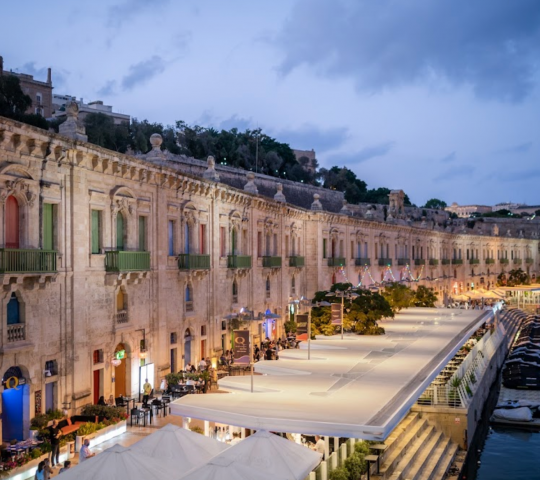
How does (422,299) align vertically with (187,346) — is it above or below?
above

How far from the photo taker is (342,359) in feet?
96.7

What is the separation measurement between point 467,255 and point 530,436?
217ft

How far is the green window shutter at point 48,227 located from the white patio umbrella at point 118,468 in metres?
9.23

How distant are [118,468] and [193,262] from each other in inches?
715

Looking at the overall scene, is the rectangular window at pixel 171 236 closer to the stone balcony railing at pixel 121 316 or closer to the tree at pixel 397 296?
the stone balcony railing at pixel 121 316

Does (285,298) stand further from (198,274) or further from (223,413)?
(223,413)

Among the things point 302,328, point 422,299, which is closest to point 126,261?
point 302,328

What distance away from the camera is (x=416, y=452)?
955 inches

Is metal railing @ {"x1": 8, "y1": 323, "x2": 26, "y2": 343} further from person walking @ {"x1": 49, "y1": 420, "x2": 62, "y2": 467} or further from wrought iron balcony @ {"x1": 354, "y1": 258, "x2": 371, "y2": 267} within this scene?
wrought iron balcony @ {"x1": 354, "y1": 258, "x2": 371, "y2": 267}

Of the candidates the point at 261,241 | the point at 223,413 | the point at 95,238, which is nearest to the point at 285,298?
the point at 261,241

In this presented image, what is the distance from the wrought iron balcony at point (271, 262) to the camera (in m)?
42.4

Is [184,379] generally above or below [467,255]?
below

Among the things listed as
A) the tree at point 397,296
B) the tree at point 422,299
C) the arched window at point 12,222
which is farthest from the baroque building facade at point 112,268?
the tree at point 422,299

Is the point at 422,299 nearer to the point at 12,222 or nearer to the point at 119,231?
the point at 119,231
